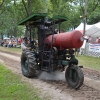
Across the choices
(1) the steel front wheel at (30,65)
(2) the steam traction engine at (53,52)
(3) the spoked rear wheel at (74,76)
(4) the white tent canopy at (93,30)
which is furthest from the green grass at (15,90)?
(4) the white tent canopy at (93,30)

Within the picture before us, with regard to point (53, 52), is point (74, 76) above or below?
below

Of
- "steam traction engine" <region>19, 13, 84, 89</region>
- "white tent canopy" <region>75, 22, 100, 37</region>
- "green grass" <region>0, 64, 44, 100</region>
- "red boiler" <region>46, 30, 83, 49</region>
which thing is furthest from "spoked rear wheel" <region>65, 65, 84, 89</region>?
"white tent canopy" <region>75, 22, 100, 37</region>

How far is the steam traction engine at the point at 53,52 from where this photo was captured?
7.34 meters

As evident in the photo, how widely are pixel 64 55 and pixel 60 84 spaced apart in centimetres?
102

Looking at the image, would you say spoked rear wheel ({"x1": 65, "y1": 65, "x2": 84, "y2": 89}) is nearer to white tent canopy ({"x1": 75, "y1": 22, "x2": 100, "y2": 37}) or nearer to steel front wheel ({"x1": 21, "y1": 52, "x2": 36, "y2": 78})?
steel front wheel ({"x1": 21, "y1": 52, "x2": 36, "y2": 78})

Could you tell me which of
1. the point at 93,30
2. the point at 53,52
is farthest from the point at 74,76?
the point at 93,30

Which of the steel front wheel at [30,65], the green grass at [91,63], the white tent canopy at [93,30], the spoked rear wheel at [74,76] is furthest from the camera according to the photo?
the white tent canopy at [93,30]

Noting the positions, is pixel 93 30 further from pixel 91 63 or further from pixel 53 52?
pixel 53 52

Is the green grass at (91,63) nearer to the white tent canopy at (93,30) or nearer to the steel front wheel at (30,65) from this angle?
the steel front wheel at (30,65)

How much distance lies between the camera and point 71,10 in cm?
4072

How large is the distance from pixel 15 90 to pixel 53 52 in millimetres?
2042

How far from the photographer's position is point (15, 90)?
6.85 meters

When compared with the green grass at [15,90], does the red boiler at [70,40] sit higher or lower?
higher

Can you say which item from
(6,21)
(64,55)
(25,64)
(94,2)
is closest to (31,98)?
(64,55)
